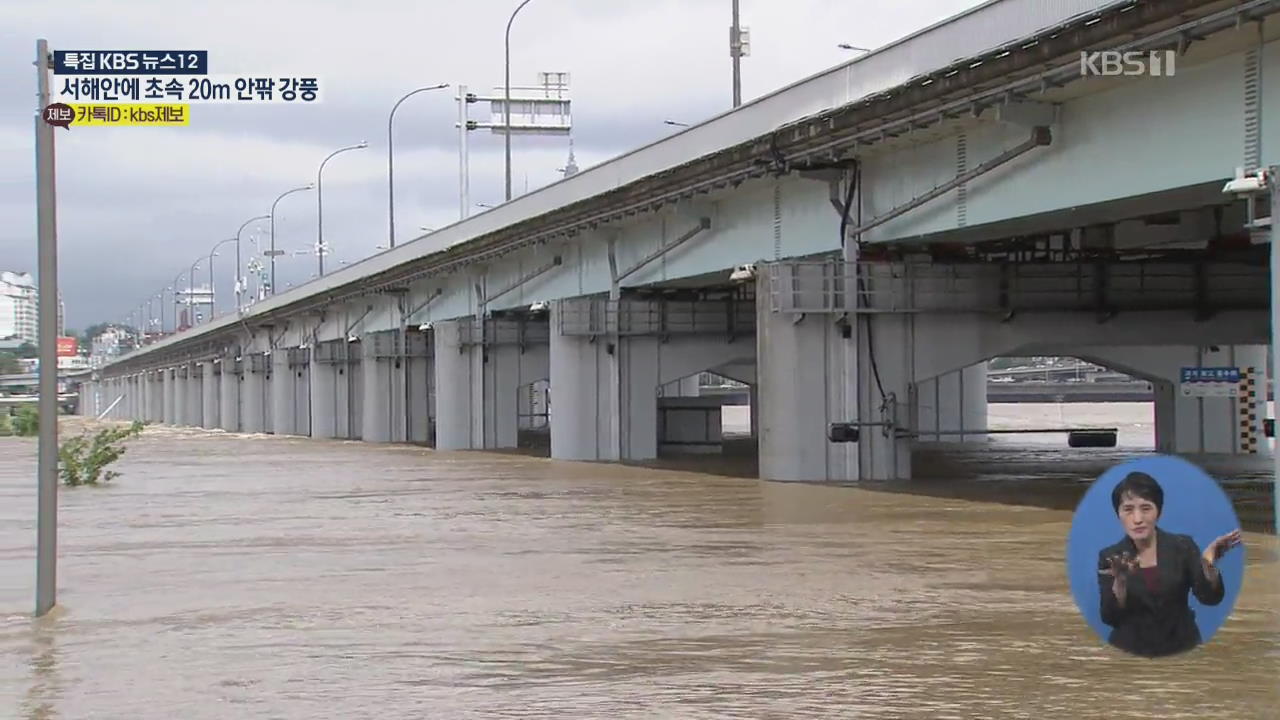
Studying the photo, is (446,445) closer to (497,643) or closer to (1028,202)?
(1028,202)

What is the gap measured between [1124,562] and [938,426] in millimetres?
46159

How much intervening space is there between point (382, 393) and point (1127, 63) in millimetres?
51176

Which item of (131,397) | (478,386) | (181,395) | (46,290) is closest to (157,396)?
(181,395)

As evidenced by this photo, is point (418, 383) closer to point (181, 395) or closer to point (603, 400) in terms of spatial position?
point (603, 400)

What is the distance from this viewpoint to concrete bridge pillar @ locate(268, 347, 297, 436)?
89.9 meters

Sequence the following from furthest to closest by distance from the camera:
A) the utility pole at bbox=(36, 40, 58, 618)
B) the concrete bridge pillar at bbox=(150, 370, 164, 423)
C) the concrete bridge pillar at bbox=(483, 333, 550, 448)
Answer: the concrete bridge pillar at bbox=(150, 370, 164, 423) → the concrete bridge pillar at bbox=(483, 333, 550, 448) → the utility pole at bbox=(36, 40, 58, 618)

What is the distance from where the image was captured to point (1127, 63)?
853 inches

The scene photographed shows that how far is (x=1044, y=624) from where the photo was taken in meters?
14.0

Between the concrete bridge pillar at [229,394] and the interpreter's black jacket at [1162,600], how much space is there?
102931 mm

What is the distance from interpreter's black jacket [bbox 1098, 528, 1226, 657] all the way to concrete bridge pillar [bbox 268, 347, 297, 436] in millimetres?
83741

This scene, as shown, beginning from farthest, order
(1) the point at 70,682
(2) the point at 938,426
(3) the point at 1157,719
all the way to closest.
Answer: (2) the point at 938,426 < (1) the point at 70,682 < (3) the point at 1157,719

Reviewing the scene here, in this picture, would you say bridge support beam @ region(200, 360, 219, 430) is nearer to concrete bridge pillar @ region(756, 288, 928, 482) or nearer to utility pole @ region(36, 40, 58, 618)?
concrete bridge pillar @ region(756, 288, 928, 482)

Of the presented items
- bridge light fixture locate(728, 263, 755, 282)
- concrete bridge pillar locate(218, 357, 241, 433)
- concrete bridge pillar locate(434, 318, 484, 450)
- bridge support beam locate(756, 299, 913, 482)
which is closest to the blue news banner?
bridge support beam locate(756, 299, 913, 482)

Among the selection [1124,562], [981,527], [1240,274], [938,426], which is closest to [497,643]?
[1124,562]
